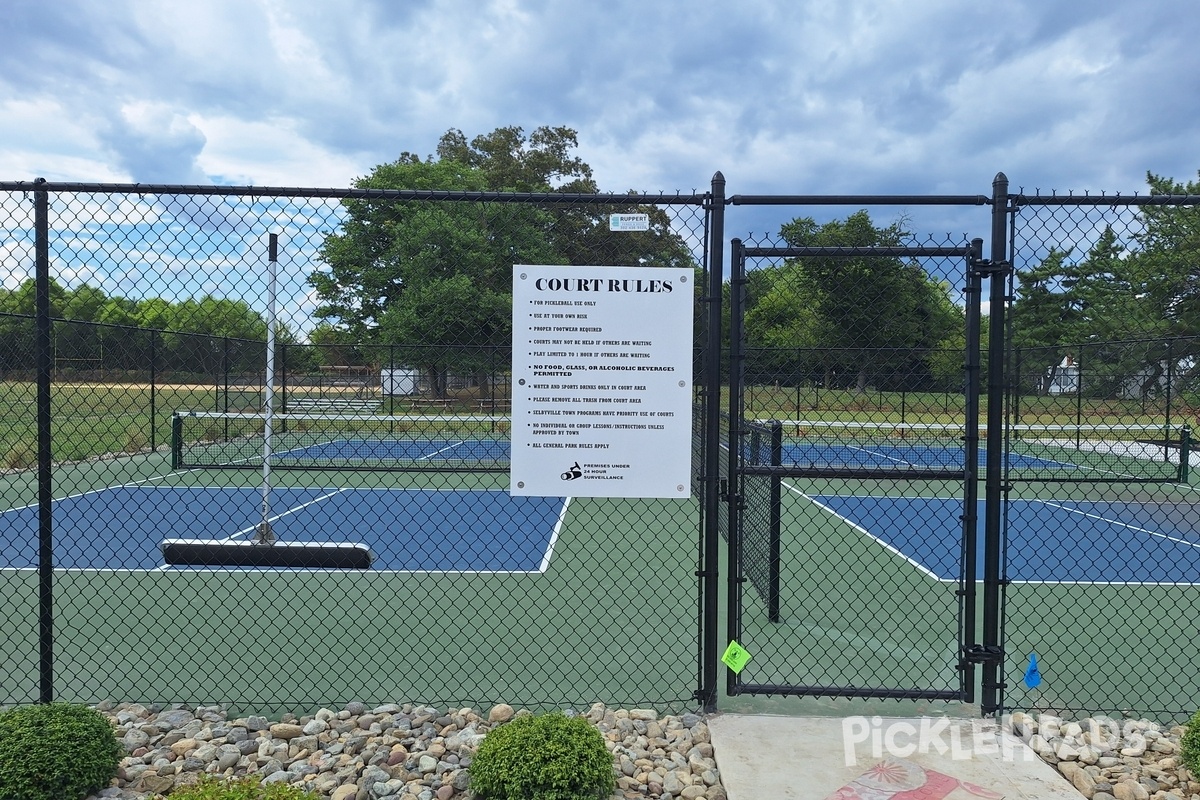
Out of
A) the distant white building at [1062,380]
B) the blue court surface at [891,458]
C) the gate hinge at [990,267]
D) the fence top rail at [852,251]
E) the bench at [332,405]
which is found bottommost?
the blue court surface at [891,458]

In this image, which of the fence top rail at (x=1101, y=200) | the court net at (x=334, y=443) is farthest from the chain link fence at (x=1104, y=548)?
the court net at (x=334, y=443)

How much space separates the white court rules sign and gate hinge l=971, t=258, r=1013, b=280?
4.26ft

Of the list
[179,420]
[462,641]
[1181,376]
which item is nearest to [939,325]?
[462,641]

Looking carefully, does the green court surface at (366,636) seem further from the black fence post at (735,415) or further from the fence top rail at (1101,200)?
the fence top rail at (1101,200)

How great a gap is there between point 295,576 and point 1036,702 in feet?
17.5

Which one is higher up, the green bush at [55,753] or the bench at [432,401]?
the bench at [432,401]

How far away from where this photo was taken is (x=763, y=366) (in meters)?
9.30

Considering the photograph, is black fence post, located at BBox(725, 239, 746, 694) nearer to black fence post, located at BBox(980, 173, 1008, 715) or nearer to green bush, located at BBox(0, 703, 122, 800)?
black fence post, located at BBox(980, 173, 1008, 715)

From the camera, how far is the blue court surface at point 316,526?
6965 millimetres

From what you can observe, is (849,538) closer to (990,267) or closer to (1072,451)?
(990,267)

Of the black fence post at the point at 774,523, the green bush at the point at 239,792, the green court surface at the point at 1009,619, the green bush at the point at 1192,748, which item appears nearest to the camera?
the green bush at the point at 239,792

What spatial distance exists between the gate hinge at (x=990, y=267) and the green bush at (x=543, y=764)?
2611 millimetres

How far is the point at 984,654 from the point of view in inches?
134

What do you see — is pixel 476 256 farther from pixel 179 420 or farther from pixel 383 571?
pixel 179 420
